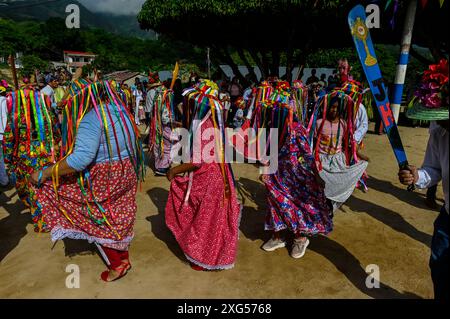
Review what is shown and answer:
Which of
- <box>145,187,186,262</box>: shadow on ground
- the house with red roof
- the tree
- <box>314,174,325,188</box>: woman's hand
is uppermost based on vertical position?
the house with red roof

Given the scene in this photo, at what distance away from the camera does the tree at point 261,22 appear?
10.4 meters

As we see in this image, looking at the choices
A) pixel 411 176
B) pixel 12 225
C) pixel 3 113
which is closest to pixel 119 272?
pixel 12 225

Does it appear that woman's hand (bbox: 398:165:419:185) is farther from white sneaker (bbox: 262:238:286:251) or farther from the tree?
the tree

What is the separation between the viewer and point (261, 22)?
12.5 m

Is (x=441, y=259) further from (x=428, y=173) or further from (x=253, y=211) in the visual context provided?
(x=253, y=211)

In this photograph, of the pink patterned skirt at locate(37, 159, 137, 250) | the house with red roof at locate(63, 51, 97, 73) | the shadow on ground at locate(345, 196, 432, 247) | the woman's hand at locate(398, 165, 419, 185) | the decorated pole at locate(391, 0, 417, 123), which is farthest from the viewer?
the house with red roof at locate(63, 51, 97, 73)

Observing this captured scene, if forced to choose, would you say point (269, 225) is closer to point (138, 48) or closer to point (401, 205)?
point (401, 205)

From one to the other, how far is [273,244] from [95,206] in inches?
73.8

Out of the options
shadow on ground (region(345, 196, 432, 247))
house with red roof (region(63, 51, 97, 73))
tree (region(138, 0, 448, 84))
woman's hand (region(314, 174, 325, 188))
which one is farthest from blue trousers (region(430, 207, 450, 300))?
house with red roof (region(63, 51, 97, 73))

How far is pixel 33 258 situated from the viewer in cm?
338

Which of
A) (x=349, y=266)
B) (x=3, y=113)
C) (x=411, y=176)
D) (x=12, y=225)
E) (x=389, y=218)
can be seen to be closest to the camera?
(x=411, y=176)

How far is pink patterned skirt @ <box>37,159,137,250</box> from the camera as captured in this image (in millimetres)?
2662

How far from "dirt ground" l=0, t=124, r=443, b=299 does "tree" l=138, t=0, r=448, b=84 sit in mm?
6834

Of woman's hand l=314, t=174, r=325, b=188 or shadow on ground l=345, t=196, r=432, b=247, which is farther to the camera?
shadow on ground l=345, t=196, r=432, b=247
